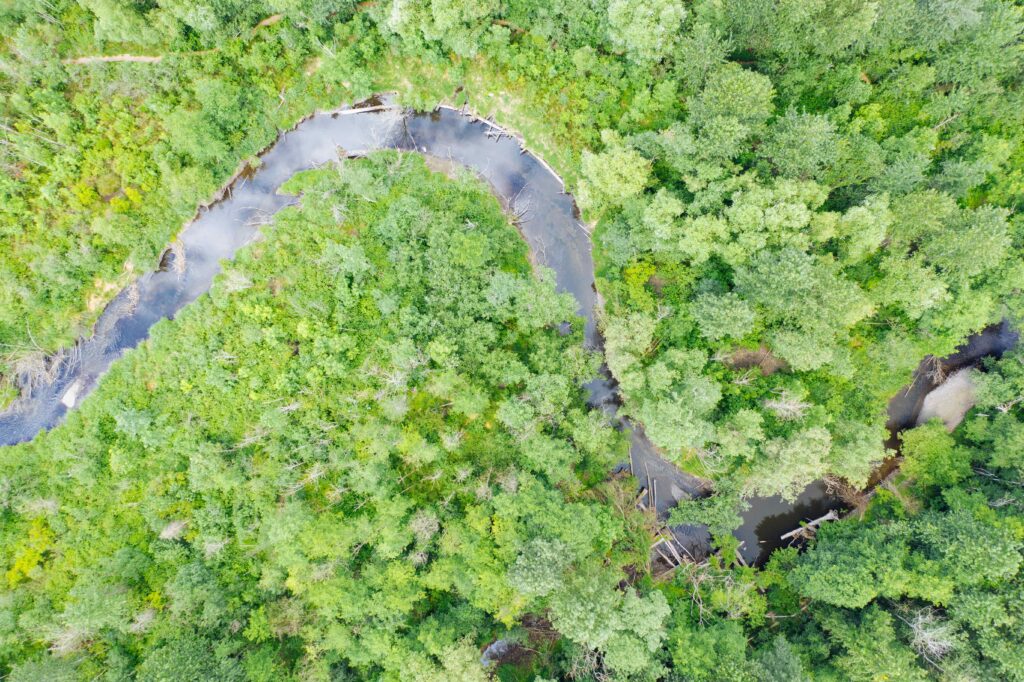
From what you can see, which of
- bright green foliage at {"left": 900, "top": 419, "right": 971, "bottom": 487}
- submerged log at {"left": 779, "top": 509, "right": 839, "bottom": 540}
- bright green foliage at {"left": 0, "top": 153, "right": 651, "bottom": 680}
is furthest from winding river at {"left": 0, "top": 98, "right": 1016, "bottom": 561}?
bright green foliage at {"left": 900, "top": 419, "right": 971, "bottom": 487}

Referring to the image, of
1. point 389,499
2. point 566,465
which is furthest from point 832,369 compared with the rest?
point 389,499

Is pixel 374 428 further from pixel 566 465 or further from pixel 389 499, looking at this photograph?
pixel 566 465

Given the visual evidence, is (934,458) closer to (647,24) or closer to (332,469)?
(647,24)

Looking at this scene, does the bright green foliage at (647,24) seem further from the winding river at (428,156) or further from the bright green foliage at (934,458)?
the bright green foliage at (934,458)

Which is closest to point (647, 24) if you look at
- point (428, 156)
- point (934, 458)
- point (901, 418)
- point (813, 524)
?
point (428, 156)

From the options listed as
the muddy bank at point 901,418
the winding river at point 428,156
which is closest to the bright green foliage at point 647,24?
the winding river at point 428,156

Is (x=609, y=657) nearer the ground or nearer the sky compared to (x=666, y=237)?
nearer the ground
